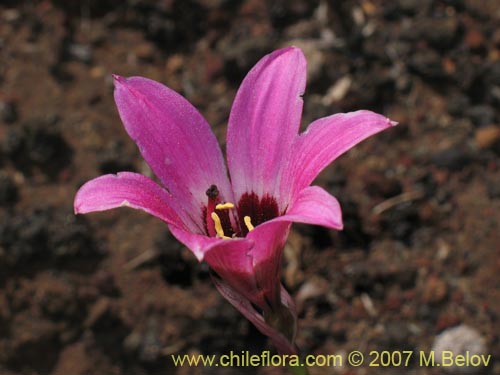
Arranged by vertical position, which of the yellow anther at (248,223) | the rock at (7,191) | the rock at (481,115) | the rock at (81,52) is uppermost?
the yellow anther at (248,223)

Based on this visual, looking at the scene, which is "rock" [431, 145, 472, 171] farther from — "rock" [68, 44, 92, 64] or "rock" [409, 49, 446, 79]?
"rock" [68, 44, 92, 64]

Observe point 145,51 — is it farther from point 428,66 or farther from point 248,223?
point 248,223

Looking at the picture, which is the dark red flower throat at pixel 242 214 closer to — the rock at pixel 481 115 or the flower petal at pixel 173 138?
the flower petal at pixel 173 138

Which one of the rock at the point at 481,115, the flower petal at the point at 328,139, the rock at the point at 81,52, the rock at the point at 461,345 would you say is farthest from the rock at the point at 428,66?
the flower petal at the point at 328,139

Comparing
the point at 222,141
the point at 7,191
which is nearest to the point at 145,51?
the point at 222,141

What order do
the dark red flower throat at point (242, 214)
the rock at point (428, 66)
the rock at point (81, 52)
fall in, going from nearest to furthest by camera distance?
the dark red flower throat at point (242, 214) → the rock at point (428, 66) → the rock at point (81, 52)

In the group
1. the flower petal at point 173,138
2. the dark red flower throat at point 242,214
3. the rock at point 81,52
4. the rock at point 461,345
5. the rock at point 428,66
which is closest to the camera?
the flower petal at point 173,138

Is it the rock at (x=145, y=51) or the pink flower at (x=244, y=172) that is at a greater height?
the pink flower at (x=244, y=172)
